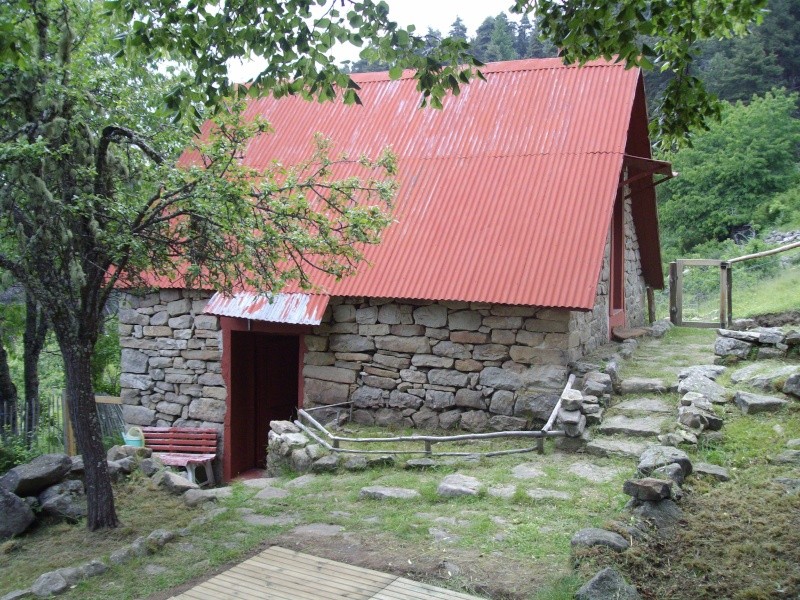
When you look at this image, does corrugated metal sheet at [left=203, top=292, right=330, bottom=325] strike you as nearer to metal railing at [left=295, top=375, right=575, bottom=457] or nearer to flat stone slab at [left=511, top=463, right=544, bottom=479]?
metal railing at [left=295, top=375, right=575, bottom=457]

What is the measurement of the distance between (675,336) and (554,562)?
8.31 meters

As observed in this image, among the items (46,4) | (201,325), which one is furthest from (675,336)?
(46,4)

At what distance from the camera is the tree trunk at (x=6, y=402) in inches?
433

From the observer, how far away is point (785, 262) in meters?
17.5

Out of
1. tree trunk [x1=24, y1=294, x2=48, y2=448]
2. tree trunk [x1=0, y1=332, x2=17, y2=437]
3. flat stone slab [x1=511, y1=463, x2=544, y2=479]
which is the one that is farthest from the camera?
tree trunk [x1=24, y1=294, x2=48, y2=448]

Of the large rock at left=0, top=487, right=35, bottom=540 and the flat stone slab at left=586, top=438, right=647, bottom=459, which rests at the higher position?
the flat stone slab at left=586, top=438, right=647, bottom=459

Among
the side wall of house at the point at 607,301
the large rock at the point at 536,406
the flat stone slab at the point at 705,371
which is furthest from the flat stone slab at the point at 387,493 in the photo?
the flat stone slab at the point at 705,371

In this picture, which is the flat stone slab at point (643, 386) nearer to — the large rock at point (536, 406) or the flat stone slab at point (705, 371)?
the flat stone slab at point (705, 371)

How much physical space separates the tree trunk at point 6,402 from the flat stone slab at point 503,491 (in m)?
8.03

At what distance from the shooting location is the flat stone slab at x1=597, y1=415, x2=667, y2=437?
6934 millimetres

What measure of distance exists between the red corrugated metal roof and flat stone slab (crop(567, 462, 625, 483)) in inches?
72.9

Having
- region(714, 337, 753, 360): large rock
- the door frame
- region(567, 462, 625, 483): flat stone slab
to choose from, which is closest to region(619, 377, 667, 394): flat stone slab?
region(714, 337, 753, 360): large rock

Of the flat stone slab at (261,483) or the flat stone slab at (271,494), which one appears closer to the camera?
the flat stone slab at (271,494)

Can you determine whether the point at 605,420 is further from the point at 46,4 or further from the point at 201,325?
the point at 46,4
